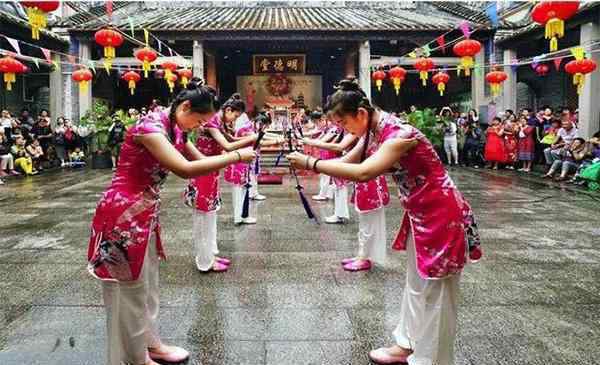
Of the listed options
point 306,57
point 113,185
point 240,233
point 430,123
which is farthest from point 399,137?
point 306,57

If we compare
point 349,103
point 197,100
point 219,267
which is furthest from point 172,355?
point 219,267

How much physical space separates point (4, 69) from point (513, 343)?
12.0 m

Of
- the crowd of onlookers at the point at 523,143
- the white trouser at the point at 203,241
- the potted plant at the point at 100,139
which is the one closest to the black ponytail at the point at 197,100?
the white trouser at the point at 203,241

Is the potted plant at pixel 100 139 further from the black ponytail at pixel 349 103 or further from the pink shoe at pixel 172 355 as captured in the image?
the black ponytail at pixel 349 103

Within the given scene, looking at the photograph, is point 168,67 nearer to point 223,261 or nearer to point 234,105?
point 234,105

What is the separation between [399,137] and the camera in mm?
2658

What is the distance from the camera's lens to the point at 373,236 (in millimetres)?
5160

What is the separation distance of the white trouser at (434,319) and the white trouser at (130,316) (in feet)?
4.81

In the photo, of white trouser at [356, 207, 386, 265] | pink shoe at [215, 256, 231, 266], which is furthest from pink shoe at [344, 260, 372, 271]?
pink shoe at [215, 256, 231, 266]

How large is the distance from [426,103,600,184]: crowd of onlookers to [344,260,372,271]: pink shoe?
753cm

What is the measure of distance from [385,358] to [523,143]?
12501 mm

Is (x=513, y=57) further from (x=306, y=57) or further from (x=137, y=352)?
(x=137, y=352)

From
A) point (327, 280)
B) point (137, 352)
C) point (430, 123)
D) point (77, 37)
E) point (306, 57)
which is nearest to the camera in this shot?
point (137, 352)

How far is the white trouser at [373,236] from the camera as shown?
5157mm
